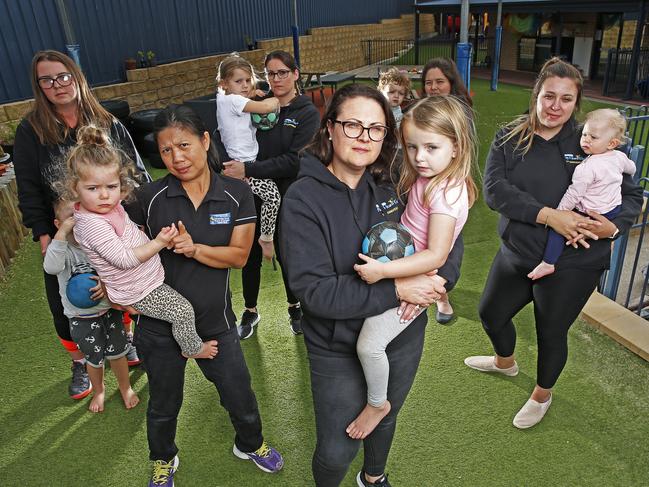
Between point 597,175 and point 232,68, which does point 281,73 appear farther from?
point 597,175

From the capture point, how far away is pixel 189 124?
2.31 metres

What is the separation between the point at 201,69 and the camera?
13.6 m

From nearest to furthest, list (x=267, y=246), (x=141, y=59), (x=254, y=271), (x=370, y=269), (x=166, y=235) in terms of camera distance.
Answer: (x=370, y=269), (x=166, y=235), (x=267, y=246), (x=254, y=271), (x=141, y=59)

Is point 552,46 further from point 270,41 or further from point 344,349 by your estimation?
point 344,349

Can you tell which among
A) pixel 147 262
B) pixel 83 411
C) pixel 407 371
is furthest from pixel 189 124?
pixel 83 411

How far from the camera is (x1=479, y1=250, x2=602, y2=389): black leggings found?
2.81 metres

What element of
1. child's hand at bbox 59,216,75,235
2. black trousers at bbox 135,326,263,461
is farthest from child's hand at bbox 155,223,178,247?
child's hand at bbox 59,216,75,235

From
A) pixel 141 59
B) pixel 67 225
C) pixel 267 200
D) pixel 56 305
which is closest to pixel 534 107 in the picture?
pixel 267 200

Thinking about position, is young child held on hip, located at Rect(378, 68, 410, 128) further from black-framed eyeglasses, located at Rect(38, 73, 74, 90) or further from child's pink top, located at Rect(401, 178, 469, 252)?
black-framed eyeglasses, located at Rect(38, 73, 74, 90)

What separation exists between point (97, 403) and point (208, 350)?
1.57 metres

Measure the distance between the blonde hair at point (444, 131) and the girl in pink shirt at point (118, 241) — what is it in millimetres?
1140

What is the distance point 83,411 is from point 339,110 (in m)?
3.03

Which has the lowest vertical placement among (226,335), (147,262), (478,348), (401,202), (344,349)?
(478,348)

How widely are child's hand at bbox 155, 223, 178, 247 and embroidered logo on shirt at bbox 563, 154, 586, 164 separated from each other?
222cm
